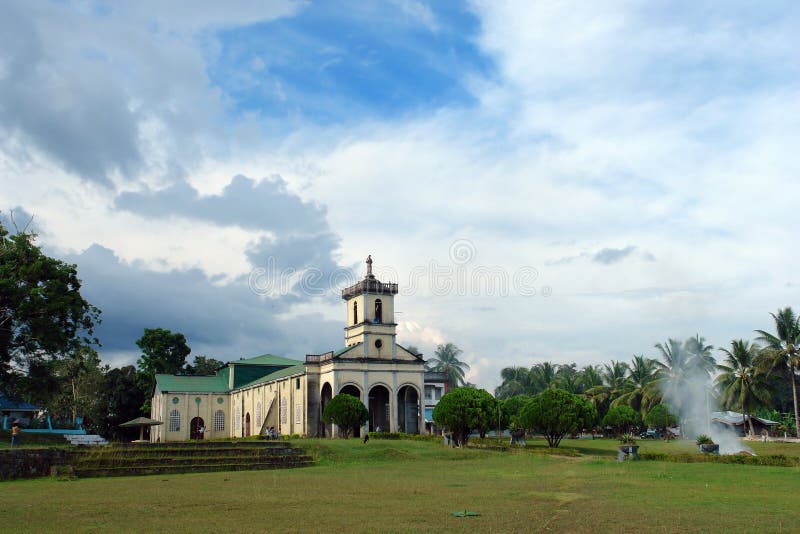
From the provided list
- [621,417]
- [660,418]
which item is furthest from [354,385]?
[660,418]

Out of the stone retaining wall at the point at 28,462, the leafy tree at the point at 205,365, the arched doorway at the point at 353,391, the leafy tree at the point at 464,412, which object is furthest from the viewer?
the leafy tree at the point at 205,365

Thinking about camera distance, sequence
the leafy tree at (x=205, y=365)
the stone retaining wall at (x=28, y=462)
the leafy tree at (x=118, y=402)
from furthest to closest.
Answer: the leafy tree at (x=205, y=365)
the leafy tree at (x=118, y=402)
the stone retaining wall at (x=28, y=462)

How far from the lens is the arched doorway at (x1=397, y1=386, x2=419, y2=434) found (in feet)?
182

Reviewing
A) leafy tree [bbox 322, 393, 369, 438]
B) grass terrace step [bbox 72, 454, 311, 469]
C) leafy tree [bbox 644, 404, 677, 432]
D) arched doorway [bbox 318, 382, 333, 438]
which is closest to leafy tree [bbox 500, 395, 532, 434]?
leafy tree [bbox 644, 404, 677, 432]

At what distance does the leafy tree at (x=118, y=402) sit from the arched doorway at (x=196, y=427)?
9.98m

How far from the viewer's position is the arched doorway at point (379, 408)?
5493 centimetres

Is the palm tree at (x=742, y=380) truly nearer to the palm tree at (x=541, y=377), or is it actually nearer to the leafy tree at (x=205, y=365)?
the palm tree at (x=541, y=377)

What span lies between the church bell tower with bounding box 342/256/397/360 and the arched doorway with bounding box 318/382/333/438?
3.68 metres

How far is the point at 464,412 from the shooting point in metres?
39.0

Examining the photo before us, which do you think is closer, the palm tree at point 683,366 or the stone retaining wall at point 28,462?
the stone retaining wall at point 28,462

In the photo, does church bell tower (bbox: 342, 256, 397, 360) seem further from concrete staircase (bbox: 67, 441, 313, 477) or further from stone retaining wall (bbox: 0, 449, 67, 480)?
stone retaining wall (bbox: 0, 449, 67, 480)

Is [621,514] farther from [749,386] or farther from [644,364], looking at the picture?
[644,364]

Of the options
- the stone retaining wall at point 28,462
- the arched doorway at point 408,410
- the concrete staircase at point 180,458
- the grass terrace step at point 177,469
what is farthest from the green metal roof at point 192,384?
the stone retaining wall at point 28,462

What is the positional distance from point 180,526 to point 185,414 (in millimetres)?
54560
